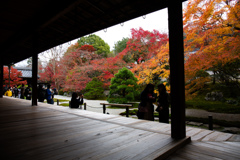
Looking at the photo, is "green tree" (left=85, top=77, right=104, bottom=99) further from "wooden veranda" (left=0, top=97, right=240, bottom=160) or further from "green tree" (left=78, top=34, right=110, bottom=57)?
"wooden veranda" (left=0, top=97, right=240, bottom=160)

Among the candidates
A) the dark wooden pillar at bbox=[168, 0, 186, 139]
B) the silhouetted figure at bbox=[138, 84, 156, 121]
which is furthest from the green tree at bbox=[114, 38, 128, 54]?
the dark wooden pillar at bbox=[168, 0, 186, 139]

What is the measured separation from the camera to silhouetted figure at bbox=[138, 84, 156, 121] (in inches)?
119

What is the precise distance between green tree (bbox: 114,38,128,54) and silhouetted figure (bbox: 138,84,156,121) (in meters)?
13.4

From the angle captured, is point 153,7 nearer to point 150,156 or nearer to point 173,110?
point 173,110

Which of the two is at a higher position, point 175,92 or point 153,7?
point 153,7

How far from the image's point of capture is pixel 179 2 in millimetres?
1673

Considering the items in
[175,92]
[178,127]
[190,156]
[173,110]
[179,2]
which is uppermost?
[179,2]

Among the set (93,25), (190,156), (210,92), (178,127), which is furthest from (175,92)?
(210,92)

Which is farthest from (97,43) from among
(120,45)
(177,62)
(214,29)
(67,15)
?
(177,62)

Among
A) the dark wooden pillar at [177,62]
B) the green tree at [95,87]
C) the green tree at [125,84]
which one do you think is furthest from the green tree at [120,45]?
the dark wooden pillar at [177,62]

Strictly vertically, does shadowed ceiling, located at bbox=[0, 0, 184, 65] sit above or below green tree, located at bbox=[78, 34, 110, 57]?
below

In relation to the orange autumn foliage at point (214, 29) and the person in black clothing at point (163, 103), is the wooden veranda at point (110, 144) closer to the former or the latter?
the person in black clothing at point (163, 103)

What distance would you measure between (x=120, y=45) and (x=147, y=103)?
14107 millimetres

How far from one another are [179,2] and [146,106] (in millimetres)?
2060
